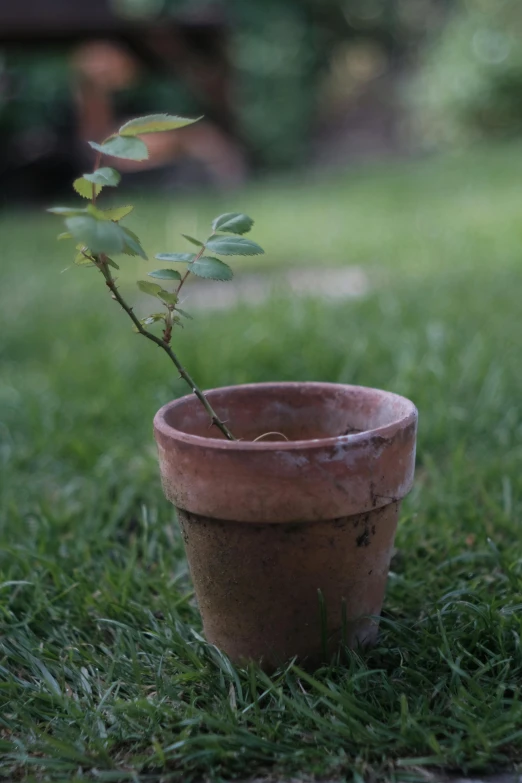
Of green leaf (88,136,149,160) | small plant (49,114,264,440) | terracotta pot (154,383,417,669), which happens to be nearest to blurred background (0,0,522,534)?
small plant (49,114,264,440)

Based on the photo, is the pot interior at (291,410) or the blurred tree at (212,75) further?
the blurred tree at (212,75)

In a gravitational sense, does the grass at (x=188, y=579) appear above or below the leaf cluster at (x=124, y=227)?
below

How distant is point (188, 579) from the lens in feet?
5.03

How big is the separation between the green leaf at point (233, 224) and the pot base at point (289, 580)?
399mm

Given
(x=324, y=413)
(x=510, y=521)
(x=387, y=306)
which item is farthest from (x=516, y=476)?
(x=387, y=306)

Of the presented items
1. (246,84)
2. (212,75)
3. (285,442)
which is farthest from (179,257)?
(246,84)

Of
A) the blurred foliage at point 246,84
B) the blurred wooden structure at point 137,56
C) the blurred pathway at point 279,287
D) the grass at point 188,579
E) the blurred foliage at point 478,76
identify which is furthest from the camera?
the blurred foliage at point 478,76

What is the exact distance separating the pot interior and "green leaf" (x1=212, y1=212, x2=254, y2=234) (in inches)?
12.6

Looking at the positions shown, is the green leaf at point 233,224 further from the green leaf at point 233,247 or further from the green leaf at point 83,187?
the green leaf at point 83,187

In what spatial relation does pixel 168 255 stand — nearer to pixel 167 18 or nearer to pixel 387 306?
pixel 387 306

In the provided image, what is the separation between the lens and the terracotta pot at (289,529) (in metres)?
1.07

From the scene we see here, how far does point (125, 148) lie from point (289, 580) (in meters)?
0.60

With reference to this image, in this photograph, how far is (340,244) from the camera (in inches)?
179

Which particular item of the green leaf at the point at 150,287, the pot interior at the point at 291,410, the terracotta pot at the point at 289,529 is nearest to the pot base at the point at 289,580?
the terracotta pot at the point at 289,529
